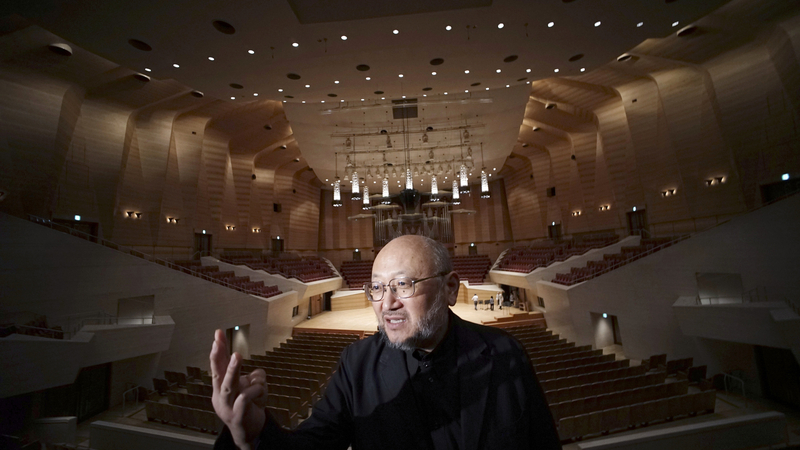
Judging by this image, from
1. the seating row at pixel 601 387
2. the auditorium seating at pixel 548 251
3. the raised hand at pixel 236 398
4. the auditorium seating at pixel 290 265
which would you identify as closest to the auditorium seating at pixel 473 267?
the auditorium seating at pixel 548 251

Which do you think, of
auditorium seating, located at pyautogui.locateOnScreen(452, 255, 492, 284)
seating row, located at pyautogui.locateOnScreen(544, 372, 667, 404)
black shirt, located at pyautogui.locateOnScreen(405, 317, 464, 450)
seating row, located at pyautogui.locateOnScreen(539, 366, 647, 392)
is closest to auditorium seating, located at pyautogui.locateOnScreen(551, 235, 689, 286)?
seating row, located at pyautogui.locateOnScreen(539, 366, 647, 392)

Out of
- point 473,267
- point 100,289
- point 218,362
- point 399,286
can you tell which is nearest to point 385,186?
point 100,289

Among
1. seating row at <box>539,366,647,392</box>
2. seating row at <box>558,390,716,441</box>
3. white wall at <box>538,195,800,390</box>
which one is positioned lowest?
seating row at <box>558,390,716,441</box>

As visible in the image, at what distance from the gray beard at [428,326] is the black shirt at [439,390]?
0.08 metres

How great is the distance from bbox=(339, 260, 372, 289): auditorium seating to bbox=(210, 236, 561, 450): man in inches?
779

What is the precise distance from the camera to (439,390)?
121cm

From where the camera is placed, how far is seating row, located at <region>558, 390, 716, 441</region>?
486 cm

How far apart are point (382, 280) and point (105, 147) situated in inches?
534

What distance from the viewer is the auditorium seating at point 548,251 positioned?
14656mm

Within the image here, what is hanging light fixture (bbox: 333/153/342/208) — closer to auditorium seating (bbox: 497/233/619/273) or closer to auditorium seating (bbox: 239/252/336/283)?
auditorium seating (bbox: 239/252/336/283)

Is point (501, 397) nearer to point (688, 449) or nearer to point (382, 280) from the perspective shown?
point (382, 280)

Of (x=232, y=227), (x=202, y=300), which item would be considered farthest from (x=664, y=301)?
(x=232, y=227)

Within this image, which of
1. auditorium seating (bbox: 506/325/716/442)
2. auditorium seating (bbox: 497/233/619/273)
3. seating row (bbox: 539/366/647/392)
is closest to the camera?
auditorium seating (bbox: 506/325/716/442)

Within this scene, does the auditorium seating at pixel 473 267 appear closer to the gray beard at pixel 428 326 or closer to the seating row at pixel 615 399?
the seating row at pixel 615 399
